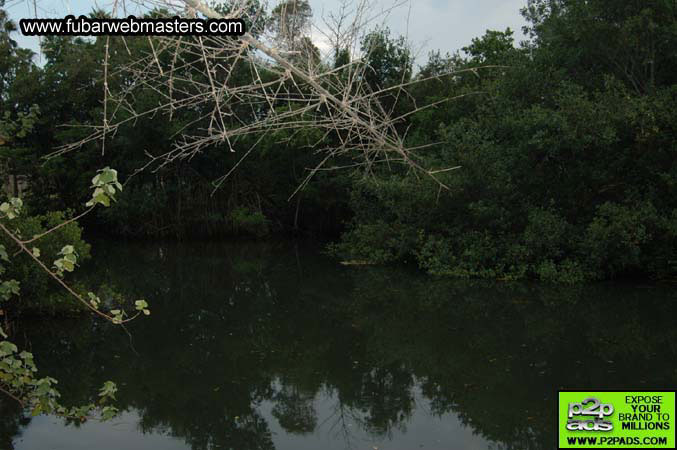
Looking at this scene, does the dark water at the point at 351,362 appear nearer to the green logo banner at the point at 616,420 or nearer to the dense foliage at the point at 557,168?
the green logo banner at the point at 616,420

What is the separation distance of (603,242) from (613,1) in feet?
13.5

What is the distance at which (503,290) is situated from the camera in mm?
10625

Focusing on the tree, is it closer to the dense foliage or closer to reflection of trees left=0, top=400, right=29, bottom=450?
reflection of trees left=0, top=400, right=29, bottom=450

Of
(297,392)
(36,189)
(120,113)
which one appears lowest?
(297,392)

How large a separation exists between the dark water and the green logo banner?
0.74 ft

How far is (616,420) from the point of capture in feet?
14.8

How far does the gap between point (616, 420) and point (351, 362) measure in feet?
9.57

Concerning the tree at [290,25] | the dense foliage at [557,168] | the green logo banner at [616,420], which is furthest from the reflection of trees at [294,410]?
the dense foliage at [557,168]

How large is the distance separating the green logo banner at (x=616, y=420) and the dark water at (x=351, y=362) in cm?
23

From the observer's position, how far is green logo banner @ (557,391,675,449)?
14.1 ft

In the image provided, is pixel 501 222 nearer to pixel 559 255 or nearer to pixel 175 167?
pixel 559 255

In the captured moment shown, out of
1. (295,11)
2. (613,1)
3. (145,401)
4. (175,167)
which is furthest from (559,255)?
(175,167)

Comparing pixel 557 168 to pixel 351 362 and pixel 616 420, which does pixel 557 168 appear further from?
pixel 616 420

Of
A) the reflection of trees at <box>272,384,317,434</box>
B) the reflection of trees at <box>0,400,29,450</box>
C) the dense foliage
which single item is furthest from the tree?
the dense foliage
